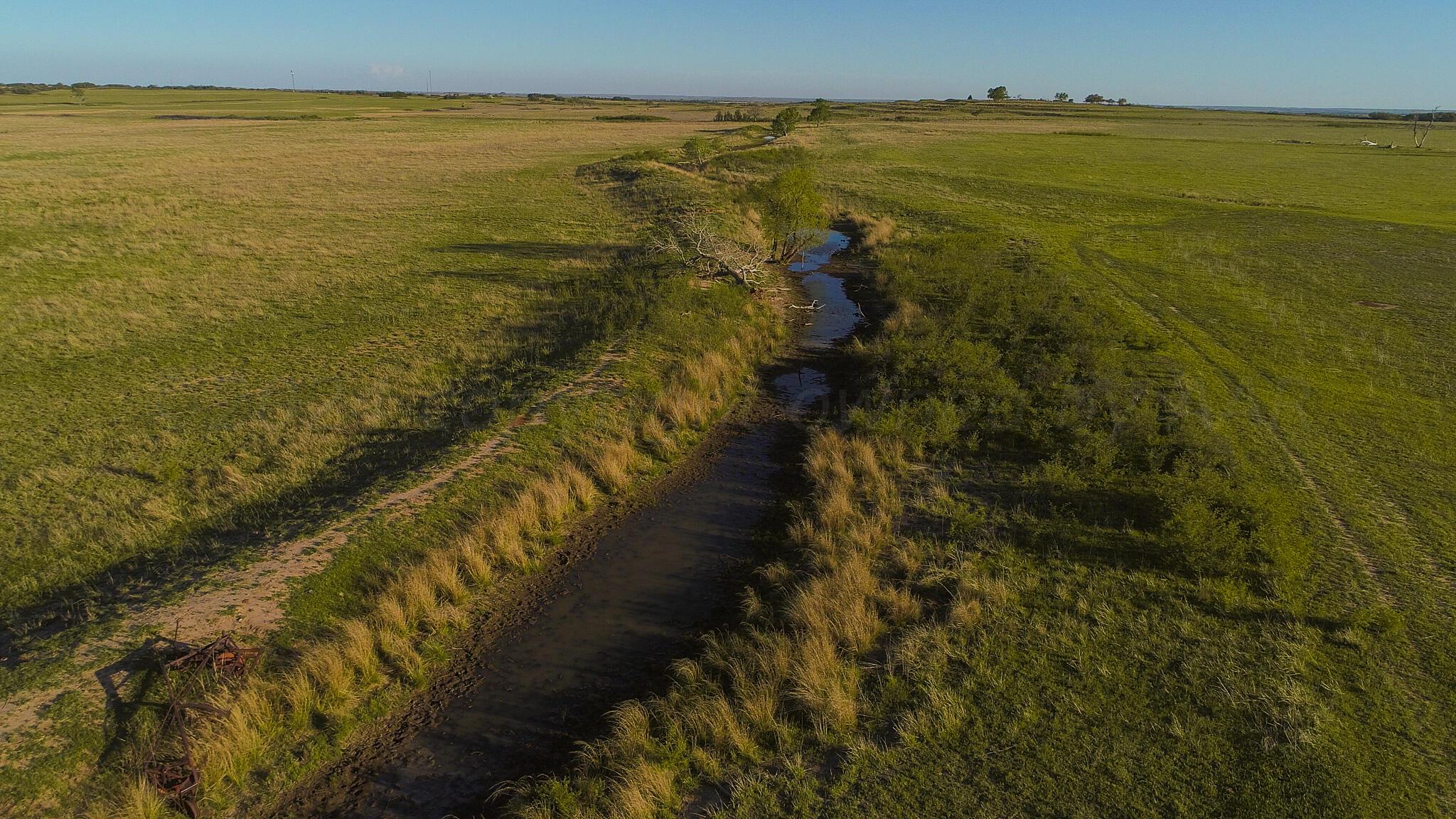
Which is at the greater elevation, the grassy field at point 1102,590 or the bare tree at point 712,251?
the bare tree at point 712,251

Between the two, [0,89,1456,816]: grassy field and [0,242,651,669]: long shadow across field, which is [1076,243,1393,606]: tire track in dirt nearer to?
[0,89,1456,816]: grassy field

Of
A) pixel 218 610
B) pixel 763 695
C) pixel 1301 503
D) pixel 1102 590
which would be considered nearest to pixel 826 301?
pixel 1301 503

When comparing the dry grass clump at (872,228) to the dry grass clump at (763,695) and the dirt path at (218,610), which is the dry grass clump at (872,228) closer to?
the dry grass clump at (763,695)

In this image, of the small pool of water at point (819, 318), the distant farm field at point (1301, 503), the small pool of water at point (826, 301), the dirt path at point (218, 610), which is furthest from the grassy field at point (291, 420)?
the distant farm field at point (1301, 503)

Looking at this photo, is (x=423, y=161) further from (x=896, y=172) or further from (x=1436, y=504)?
(x=1436, y=504)

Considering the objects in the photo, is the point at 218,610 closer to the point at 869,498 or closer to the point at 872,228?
the point at 869,498
